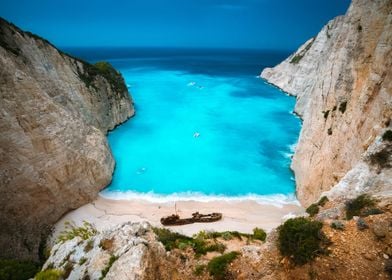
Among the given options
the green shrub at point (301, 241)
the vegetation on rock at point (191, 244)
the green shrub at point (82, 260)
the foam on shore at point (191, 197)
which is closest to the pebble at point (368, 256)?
the green shrub at point (301, 241)

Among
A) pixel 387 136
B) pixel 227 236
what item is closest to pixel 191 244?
pixel 227 236

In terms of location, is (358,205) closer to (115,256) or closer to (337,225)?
(337,225)

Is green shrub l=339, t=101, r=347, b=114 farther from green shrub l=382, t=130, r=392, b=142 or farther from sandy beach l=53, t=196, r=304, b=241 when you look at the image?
sandy beach l=53, t=196, r=304, b=241

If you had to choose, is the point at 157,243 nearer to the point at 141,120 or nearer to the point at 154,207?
the point at 154,207

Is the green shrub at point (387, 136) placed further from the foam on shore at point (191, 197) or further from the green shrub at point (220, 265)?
the foam on shore at point (191, 197)

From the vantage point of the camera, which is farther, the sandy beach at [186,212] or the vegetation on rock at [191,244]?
the sandy beach at [186,212]

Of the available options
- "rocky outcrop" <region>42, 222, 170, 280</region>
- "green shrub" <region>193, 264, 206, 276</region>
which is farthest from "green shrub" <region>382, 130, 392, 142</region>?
"rocky outcrop" <region>42, 222, 170, 280</region>
